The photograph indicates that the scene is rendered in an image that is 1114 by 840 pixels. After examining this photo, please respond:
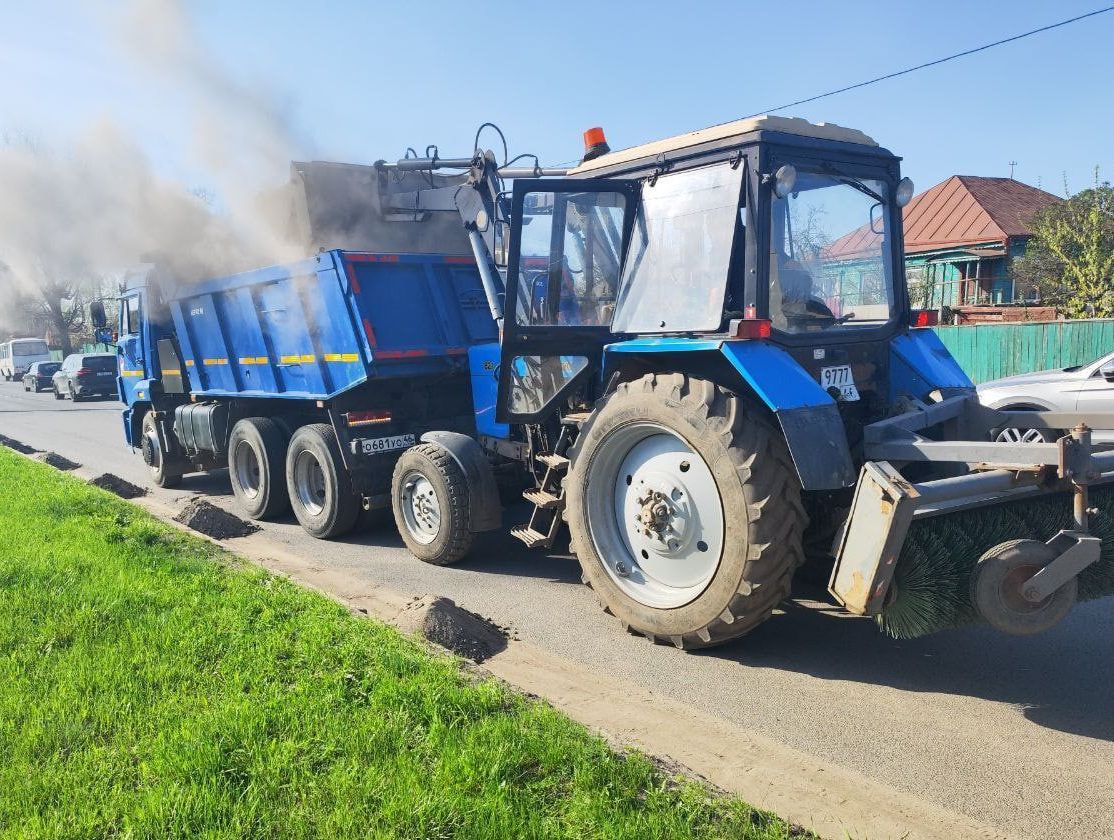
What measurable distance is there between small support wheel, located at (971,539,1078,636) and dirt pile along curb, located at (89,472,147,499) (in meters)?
9.68

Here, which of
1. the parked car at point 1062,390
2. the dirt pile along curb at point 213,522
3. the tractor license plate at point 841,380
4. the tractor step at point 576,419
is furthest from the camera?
the parked car at point 1062,390

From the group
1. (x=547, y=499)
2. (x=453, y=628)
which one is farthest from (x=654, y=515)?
(x=453, y=628)

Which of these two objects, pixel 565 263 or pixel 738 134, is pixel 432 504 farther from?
pixel 738 134

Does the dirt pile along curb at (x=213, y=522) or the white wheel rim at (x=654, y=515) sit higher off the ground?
the white wheel rim at (x=654, y=515)

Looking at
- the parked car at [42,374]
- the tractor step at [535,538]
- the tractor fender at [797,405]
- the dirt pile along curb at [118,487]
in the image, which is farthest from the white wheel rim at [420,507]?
the parked car at [42,374]

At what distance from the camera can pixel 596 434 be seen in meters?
5.27

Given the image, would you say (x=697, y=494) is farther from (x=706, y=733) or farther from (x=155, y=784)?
(x=155, y=784)

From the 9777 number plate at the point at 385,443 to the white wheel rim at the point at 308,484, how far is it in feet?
3.22

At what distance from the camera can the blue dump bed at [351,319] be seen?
7527mm

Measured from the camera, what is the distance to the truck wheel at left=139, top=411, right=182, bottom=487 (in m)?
11.3

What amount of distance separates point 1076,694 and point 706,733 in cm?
193

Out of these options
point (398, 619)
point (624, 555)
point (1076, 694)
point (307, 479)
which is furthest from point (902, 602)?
point (307, 479)

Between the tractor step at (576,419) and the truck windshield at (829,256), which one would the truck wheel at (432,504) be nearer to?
the tractor step at (576,419)

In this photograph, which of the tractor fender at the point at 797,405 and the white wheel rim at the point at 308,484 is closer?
the tractor fender at the point at 797,405
